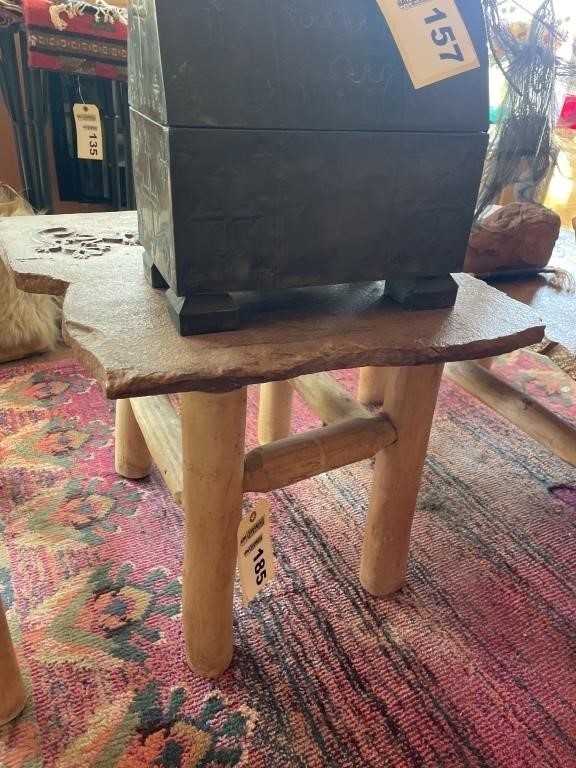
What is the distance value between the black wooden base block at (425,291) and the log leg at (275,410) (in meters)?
0.48

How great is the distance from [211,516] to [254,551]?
11cm

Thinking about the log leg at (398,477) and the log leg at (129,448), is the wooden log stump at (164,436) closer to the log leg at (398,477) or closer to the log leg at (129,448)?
the log leg at (129,448)

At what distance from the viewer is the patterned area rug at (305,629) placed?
77 cm

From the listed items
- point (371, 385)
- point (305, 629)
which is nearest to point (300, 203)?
point (305, 629)

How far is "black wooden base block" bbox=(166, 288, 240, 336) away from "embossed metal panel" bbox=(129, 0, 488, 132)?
0.59 feet

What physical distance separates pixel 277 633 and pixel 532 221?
0.85m

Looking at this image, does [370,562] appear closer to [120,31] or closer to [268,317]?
[268,317]

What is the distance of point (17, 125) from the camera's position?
1672 millimetres

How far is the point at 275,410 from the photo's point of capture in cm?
128

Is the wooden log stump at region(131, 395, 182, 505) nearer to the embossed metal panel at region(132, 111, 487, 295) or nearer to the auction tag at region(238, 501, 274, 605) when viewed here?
the auction tag at region(238, 501, 274, 605)

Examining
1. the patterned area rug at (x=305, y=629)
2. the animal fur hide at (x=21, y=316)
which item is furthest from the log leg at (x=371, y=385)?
the animal fur hide at (x=21, y=316)

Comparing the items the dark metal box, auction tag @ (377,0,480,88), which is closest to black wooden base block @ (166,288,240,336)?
the dark metal box

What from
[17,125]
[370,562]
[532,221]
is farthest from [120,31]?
[370,562]

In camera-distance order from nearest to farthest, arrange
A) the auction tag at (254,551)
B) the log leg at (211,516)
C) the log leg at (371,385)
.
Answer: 1. the log leg at (211,516)
2. the auction tag at (254,551)
3. the log leg at (371,385)
